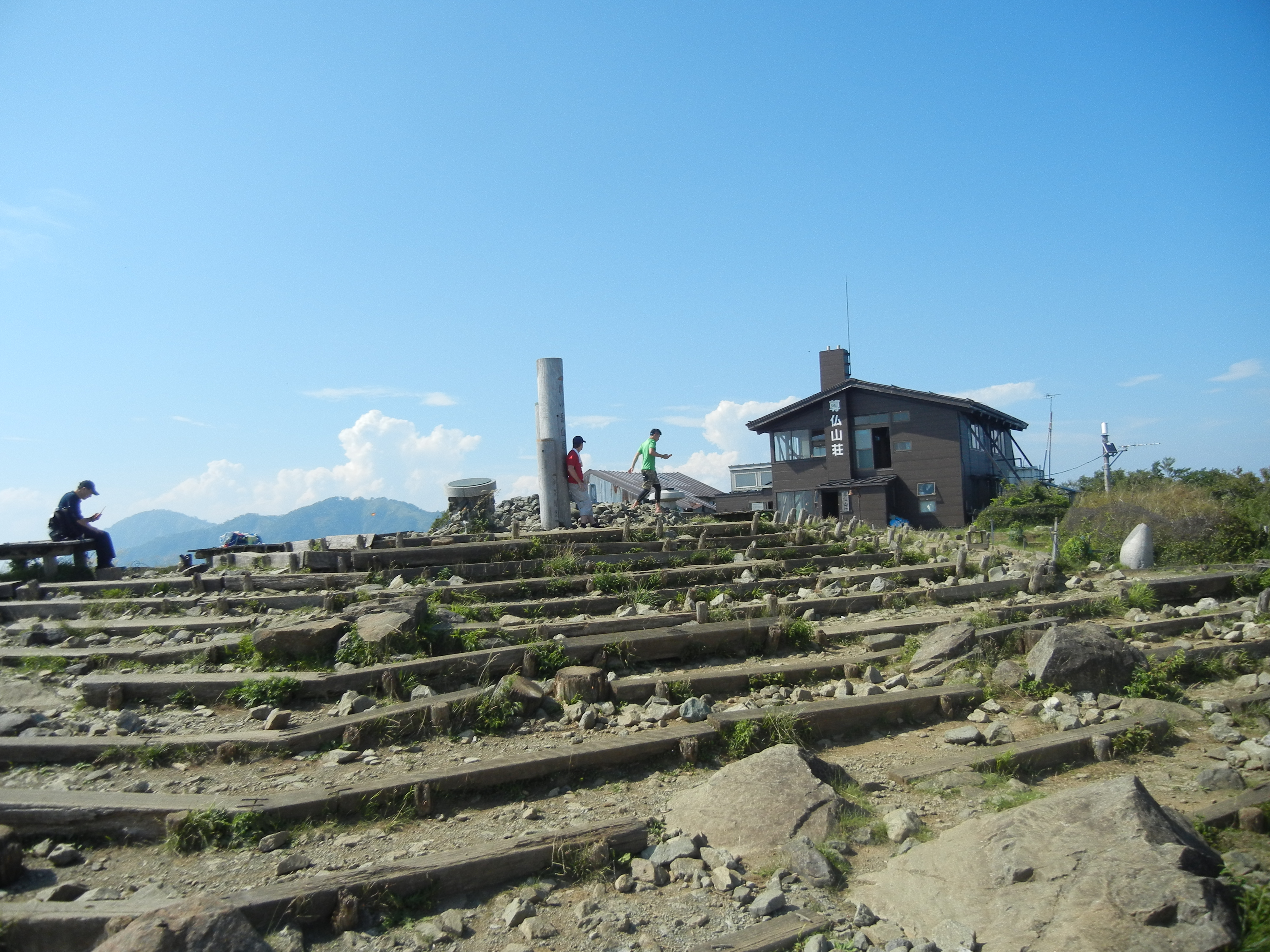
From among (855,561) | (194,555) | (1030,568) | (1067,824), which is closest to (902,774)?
(1067,824)

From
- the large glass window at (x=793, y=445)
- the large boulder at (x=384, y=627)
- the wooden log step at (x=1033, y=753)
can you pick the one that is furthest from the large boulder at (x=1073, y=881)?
the large glass window at (x=793, y=445)

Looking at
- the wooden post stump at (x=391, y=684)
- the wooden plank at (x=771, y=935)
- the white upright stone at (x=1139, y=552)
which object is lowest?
the wooden plank at (x=771, y=935)

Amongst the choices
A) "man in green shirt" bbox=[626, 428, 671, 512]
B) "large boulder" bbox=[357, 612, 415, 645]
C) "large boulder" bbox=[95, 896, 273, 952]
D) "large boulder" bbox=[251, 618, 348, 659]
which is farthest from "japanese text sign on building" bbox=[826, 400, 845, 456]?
"large boulder" bbox=[95, 896, 273, 952]

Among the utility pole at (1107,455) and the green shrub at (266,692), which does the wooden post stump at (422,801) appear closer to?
the green shrub at (266,692)

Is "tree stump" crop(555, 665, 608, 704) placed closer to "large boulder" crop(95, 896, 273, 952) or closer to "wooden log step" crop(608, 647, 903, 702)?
"wooden log step" crop(608, 647, 903, 702)

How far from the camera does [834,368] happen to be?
99.0 feet

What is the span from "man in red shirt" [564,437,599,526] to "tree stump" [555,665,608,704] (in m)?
7.11

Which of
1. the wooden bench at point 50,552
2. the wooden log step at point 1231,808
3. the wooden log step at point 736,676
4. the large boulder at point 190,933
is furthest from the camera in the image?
the wooden bench at point 50,552

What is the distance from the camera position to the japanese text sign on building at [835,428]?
29109 mm

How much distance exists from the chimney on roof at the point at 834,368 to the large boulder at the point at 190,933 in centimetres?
2829

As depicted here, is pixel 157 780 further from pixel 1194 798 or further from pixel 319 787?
pixel 1194 798

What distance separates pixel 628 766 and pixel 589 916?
1776 millimetres

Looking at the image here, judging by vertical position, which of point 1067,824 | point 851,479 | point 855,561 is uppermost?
point 851,479

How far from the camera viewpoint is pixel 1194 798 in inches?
208
